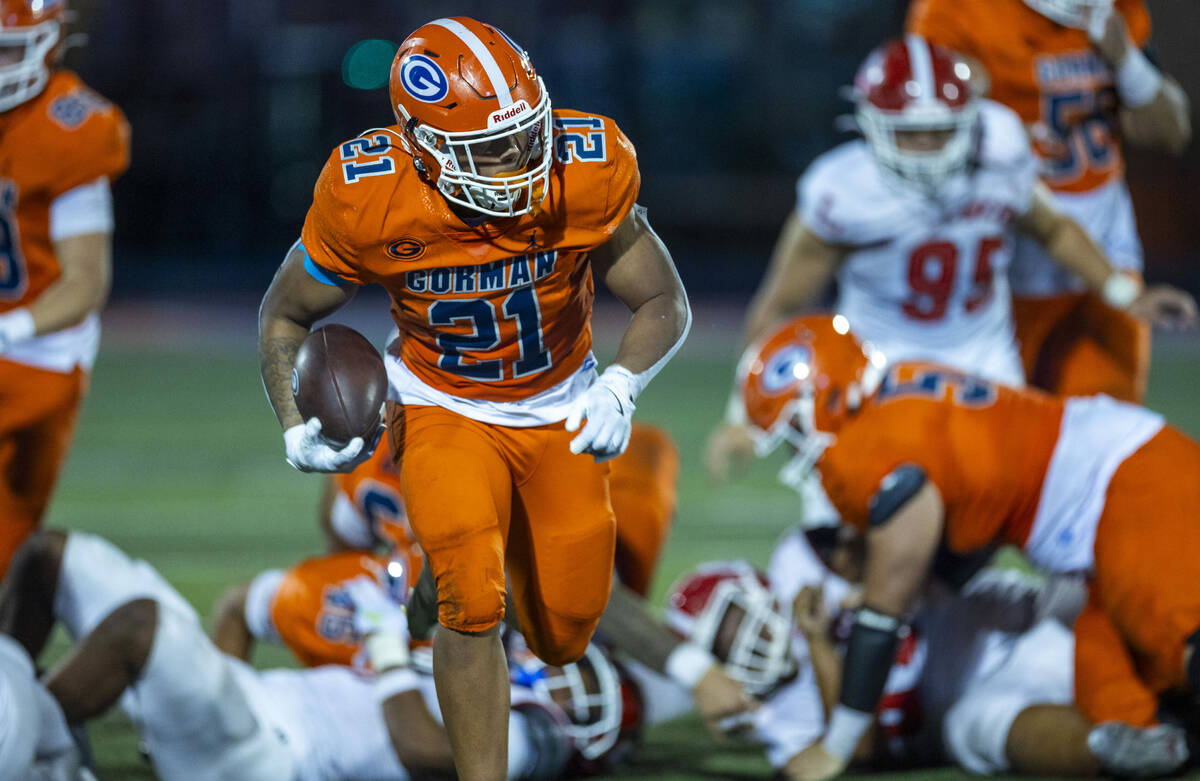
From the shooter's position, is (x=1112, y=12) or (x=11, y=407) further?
(x=1112, y=12)

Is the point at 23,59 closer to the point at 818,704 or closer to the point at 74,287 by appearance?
the point at 74,287

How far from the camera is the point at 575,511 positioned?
9.68ft

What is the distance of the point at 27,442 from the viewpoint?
4.02m

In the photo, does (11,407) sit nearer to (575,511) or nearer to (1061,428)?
(575,511)

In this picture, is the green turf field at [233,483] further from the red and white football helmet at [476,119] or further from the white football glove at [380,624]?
the red and white football helmet at [476,119]

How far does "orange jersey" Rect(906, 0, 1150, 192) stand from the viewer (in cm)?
479

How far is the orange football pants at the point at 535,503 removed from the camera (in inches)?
109

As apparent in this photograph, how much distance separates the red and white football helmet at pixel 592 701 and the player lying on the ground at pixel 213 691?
0.07 meters

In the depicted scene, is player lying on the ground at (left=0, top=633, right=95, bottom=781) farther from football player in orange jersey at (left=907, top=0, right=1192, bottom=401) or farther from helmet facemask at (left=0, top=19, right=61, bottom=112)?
football player in orange jersey at (left=907, top=0, right=1192, bottom=401)

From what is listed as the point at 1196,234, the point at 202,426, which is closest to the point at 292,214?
the point at 202,426

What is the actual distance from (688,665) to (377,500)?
90cm

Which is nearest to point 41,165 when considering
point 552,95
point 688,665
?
point 688,665

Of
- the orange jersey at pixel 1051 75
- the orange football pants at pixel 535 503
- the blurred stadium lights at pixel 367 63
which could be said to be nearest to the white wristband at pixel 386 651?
the orange football pants at pixel 535 503

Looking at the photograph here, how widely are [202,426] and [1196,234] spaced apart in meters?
7.97
